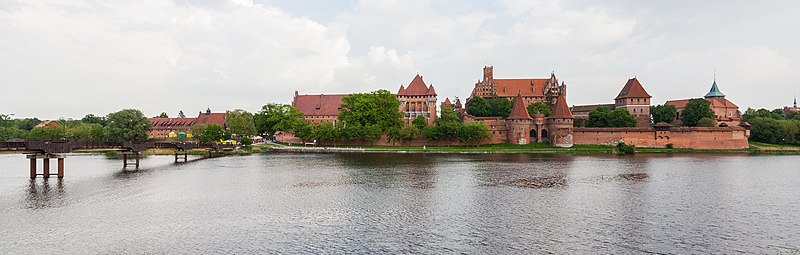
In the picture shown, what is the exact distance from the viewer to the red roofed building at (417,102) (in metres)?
71.3

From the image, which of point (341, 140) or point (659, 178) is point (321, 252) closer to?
point (659, 178)

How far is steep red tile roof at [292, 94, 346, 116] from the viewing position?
83562 mm

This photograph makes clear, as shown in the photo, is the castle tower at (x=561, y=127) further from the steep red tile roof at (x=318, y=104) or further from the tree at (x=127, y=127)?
the tree at (x=127, y=127)

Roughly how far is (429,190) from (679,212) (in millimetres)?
10239

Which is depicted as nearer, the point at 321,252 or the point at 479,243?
the point at 321,252

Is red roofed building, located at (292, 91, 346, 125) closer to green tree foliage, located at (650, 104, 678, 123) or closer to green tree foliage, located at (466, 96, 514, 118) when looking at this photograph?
green tree foliage, located at (466, 96, 514, 118)

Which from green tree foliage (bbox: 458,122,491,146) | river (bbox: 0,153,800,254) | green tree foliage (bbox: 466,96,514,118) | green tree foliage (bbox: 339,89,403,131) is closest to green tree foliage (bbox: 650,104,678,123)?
green tree foliage (bbox: 466,96,514,118)

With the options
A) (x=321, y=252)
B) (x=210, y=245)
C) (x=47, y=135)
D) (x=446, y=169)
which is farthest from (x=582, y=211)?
(x=47, y=135)

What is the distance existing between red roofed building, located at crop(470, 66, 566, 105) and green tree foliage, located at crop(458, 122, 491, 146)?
17201 millimetres

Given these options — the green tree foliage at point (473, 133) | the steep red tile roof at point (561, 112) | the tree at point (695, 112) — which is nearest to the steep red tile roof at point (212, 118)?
the green tree foliage at point (473, 133)

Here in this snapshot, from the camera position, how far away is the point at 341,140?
66.6 m

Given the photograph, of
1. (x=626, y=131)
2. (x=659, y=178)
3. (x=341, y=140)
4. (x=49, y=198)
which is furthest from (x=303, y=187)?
(x=626, y=131)

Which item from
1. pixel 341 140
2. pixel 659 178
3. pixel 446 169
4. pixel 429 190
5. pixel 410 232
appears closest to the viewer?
pixel 410 232

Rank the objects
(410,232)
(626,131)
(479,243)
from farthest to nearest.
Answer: (626,131)
(410,232)
(479,243)
